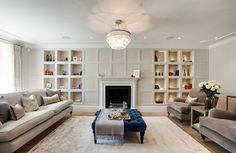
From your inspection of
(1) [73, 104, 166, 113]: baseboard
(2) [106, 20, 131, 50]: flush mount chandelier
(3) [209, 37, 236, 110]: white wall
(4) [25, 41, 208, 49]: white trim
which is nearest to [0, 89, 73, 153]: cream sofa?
(1) [73, 104, 166, 113]: baseboard

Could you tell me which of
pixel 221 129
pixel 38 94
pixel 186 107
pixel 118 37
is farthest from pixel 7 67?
pixel 221 129

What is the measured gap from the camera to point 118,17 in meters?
3.96

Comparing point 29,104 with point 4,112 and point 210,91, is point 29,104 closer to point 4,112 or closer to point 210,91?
point 4,112

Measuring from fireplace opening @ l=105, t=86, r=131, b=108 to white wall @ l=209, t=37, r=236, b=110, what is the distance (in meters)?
3.28

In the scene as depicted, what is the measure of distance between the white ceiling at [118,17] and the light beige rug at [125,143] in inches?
104

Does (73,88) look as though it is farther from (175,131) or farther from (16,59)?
(175,131)

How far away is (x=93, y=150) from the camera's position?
322 cm

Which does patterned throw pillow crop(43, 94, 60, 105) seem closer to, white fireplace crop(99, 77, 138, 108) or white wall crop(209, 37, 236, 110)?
white fireplace crop(99, 77, 138, 108)

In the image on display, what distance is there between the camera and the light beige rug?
3244 millimetres

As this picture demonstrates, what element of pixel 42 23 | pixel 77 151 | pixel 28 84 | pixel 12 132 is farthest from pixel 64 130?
pixel 28 84

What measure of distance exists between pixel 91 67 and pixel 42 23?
114 inches

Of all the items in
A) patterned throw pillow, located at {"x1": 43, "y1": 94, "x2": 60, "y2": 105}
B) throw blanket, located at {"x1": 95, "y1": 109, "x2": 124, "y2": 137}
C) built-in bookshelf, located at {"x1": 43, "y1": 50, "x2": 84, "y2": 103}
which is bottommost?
throw blanket, located at {"x1": 95, "y1": 109, "x2": 124, "y2": 137}

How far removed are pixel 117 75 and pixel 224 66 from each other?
3801 millimetres

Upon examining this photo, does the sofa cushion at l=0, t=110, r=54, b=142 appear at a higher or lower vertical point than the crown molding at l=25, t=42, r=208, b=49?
lower
